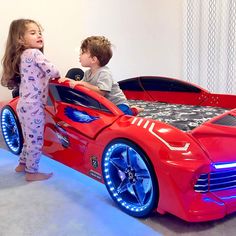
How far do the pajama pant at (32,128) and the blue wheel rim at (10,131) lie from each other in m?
0.33

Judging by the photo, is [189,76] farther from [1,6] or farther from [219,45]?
[1,6]

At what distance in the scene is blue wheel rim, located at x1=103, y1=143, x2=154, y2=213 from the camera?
124 centimetres

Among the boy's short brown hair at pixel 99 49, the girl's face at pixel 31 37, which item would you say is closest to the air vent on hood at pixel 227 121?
the boy's short brown hair at pixel 99 49

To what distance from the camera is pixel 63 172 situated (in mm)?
1782

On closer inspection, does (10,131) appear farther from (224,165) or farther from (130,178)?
(224,165)

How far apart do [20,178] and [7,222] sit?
45cm

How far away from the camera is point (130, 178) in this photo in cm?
131

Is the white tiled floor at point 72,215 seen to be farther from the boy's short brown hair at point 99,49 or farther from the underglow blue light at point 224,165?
the boy's short brown hair at point 99,49

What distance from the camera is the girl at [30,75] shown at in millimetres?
1565

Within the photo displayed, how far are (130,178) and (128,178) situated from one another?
0.01 metres

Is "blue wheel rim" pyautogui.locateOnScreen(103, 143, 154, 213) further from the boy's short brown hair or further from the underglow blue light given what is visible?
the boy's short brown hair

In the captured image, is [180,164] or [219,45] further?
[219,45]

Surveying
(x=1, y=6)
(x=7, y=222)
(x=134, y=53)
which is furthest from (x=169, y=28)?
(x=7, y=222)

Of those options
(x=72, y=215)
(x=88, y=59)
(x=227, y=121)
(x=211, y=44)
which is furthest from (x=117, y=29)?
(x=72, y=215)
